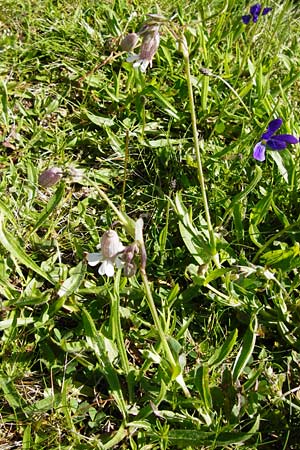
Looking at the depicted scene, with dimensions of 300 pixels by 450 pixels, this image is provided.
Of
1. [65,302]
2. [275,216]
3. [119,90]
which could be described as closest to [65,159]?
[119,90]

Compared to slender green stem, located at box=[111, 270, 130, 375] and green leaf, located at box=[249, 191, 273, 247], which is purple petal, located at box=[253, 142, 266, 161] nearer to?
green leaf, located at box=[249, 191, 273, 247]

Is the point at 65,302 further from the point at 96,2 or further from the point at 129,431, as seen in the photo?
the point at 96,2

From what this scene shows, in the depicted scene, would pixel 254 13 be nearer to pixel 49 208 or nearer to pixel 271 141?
pixel 271 141

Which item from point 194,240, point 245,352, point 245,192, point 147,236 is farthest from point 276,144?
point 245,352

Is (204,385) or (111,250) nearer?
(111,250)

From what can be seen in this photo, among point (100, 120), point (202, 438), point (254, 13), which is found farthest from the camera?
point (254, 13)

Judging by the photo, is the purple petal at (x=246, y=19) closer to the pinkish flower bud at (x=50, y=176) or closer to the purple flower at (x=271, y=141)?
the purple flower at (x=271, y=141)

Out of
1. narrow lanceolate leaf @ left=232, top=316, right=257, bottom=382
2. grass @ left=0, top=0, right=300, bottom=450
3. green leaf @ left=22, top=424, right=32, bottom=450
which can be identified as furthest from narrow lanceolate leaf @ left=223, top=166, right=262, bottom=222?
green leaf @ left=22, top=424, right=32, bottom=450

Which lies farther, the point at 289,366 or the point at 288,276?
the point at 288,276
